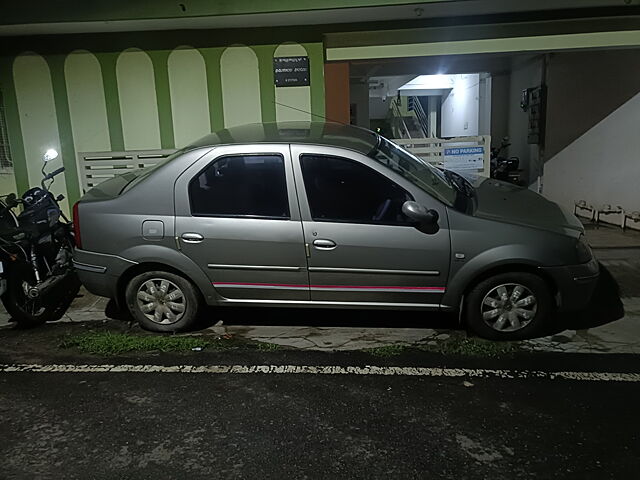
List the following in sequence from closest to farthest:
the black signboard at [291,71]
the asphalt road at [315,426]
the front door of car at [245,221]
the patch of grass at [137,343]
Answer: the asphalt road at [315,426] < the front door of car at [245,221] < the patch of grass at [137,343] < the black signboard at [291,71]

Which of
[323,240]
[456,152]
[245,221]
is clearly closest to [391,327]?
[323,240]

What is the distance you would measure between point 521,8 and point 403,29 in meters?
1.42

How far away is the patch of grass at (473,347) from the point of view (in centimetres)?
Answer: 424

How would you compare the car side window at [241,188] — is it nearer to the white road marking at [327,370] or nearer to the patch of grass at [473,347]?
the white road marking at [327,370]

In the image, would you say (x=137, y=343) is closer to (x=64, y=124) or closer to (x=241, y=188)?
(x=241, y=188)

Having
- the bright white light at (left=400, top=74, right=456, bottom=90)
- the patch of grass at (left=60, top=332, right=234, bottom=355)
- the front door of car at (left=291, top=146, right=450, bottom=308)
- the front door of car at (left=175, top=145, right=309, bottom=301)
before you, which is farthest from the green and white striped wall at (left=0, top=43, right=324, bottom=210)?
the bright white light at (left=400, top=74, right=456, bottom=90)

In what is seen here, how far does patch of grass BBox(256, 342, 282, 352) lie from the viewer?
4.42 m

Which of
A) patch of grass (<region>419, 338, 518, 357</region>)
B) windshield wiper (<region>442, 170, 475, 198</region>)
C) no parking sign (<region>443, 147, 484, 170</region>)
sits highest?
no parking sign (<region>443, 147, 484, 170</region>)

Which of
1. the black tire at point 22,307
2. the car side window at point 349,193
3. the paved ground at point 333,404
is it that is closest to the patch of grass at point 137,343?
the paved ground at point 333,404

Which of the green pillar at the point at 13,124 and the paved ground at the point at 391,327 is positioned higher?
the green pillar at the point at 13,124

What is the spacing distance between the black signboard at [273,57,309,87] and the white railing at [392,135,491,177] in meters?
1.57

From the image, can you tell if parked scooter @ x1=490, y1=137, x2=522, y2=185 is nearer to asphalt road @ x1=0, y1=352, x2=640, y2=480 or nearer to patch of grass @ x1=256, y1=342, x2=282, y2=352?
asphalt road @ x1=0, y1=352, x2=640, y2=480

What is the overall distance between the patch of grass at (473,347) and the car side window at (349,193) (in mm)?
1064

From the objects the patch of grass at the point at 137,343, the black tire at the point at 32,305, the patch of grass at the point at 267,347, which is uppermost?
the black tire at the point at 32,305
